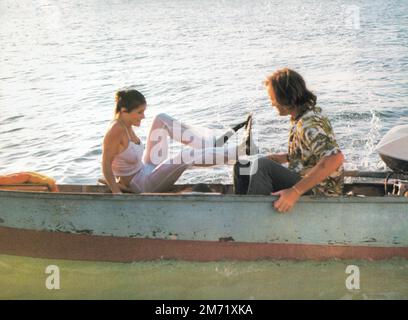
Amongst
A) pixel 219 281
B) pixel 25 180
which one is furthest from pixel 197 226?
pixel 25 180

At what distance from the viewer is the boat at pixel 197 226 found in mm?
4809

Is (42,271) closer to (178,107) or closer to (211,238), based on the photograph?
(211,238)

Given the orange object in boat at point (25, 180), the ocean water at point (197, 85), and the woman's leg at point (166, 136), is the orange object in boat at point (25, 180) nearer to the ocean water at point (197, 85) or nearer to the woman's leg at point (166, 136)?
the ocean water at point (197, 85)

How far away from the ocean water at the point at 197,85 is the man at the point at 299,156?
0.72 meters

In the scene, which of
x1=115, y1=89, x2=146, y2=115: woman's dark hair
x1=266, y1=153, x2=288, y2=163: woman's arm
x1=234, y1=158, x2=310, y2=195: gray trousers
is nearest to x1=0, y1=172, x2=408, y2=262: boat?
x1=234, y1=158, x2=310, y2=195: gray trousers

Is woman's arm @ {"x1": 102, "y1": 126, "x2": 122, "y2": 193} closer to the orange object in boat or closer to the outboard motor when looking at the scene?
the orange object in boat

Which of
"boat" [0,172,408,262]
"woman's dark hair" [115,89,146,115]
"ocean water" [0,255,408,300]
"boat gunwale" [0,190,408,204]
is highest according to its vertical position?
"woman's dark hair" [115,89,146,115]

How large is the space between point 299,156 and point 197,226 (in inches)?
38.8

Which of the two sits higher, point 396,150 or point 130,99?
point 130,99

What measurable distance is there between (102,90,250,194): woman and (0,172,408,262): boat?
0.81ft

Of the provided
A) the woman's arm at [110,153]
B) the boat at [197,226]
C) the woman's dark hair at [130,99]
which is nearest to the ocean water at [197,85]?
the boat at [197,226]

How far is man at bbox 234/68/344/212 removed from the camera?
4.41 m

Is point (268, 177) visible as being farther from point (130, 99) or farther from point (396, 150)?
point (130, 99)

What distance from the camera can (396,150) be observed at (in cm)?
514
